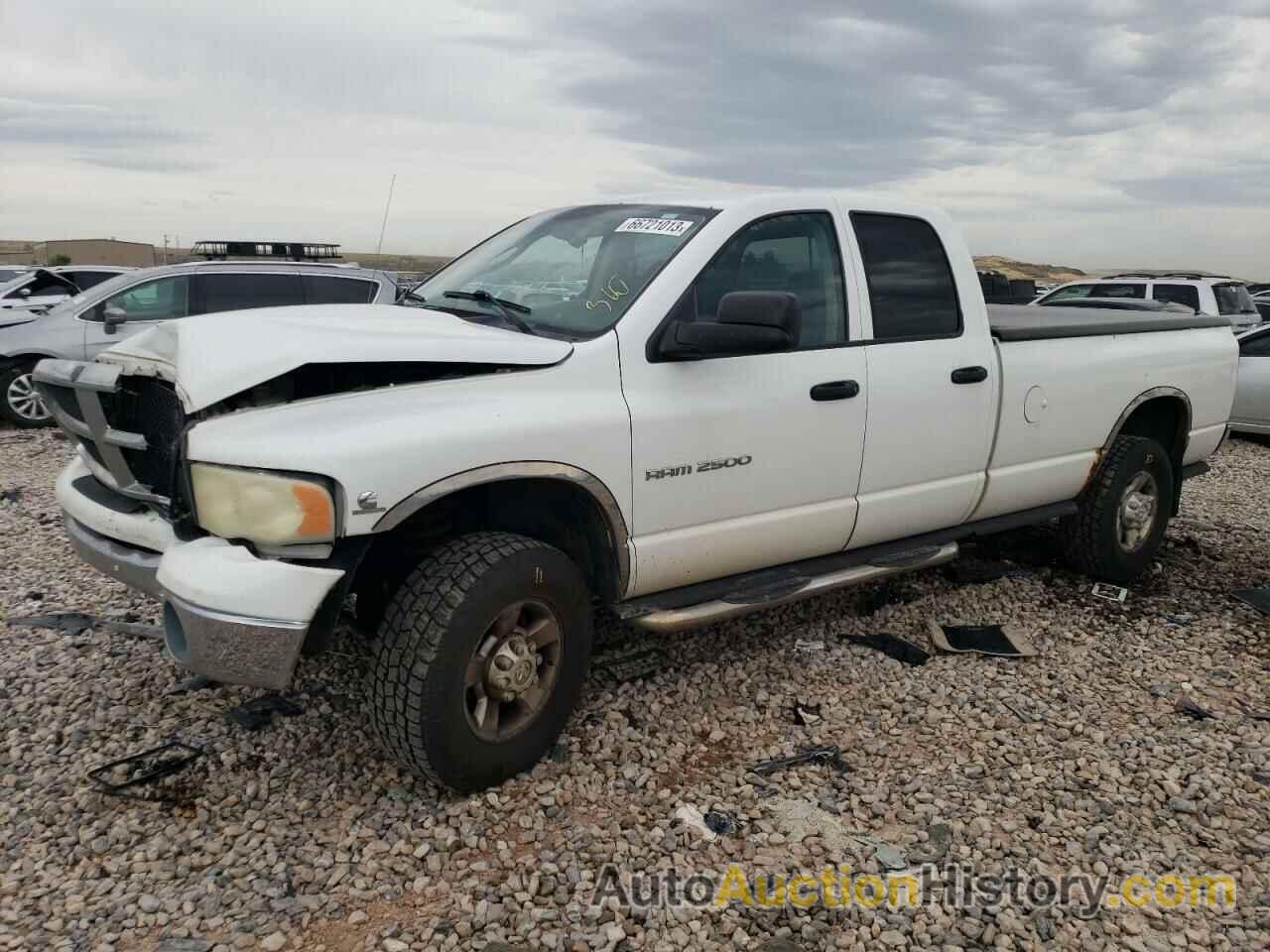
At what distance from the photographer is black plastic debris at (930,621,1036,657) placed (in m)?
4.57

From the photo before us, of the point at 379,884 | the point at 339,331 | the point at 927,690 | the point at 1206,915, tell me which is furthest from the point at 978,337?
the point at 379,884

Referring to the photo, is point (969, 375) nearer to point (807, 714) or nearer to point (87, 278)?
point (807, 714)

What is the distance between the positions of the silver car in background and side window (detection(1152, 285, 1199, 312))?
977 centimetres

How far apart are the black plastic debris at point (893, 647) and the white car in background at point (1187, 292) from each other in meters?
8.74

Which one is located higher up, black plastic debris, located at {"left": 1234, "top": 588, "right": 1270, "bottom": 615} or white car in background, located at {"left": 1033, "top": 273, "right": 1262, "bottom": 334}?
white car in background, located at {"left": 1033, "top": 273, "right": 1262, "bottom": 334}

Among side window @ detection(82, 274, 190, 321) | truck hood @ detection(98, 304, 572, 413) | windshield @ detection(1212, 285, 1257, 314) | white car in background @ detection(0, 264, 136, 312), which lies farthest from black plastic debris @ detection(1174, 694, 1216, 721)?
white car in background @ detection(0, 264, 136, 312)

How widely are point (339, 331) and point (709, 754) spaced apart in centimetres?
199

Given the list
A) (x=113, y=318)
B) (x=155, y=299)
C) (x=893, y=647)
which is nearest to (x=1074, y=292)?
(x=893, y=647)

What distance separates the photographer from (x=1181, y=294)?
12.4 meters

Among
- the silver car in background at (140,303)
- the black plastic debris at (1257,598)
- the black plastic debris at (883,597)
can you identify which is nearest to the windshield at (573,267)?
the black plastic debris at (883,597)

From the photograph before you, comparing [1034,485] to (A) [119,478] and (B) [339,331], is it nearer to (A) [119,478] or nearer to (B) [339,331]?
(B) [339,331]

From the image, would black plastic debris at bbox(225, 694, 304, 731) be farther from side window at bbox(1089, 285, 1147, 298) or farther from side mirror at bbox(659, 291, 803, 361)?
side window at bbox(1089, 285, 1147, 298)

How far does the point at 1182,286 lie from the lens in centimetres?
1239

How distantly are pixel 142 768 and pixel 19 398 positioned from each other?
8149mm
